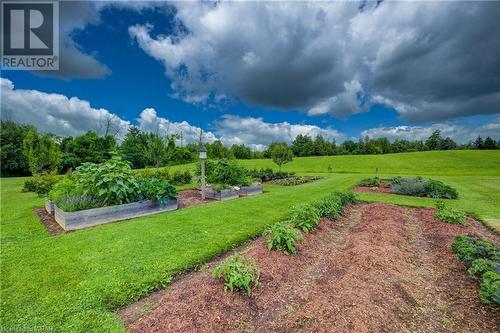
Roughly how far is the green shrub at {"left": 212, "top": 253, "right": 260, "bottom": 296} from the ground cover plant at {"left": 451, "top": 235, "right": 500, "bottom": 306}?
10.1 ft

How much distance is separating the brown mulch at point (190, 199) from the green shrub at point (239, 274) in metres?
5.97

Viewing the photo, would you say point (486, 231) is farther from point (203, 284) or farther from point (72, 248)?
point (72, 248)

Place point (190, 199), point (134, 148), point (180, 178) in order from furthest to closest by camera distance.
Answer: point (134, 148) < point (180, 178) < point (190, 199)

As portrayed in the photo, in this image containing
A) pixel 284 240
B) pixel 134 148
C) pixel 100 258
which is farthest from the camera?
pixel 134 148

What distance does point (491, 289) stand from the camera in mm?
3117

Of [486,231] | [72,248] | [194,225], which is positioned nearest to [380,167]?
[486,231]

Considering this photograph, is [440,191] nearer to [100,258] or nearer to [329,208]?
[329,208]

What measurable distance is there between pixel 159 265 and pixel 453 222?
8015 millimetres

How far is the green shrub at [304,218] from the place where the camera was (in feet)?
18.5

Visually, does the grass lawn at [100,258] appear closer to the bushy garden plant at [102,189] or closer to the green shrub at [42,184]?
the bushy garden plant at [102,189]

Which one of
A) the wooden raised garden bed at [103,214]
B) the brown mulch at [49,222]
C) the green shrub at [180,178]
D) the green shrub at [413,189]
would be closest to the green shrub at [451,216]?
the green shrub at [413,189]

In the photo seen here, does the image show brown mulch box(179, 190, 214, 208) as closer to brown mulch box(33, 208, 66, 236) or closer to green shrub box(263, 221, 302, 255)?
brown mulch box(33, 208, 66, 236)

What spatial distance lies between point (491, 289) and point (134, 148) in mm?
42474

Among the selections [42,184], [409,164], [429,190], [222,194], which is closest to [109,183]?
[222,194]
